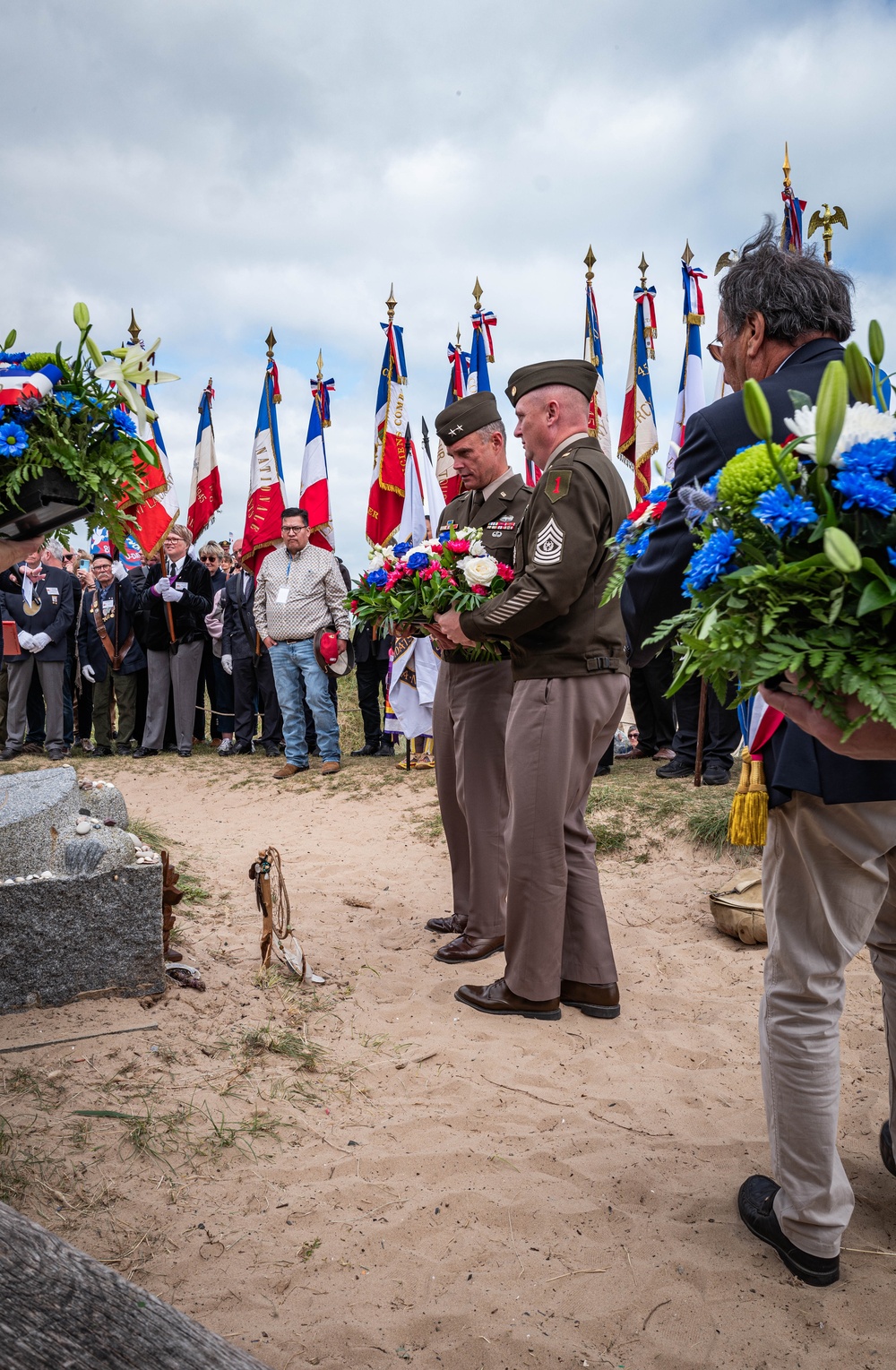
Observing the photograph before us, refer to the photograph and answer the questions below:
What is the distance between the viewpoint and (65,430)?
2549mm

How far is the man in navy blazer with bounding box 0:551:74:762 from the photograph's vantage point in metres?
10.2

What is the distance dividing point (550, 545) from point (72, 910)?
85.6 inches

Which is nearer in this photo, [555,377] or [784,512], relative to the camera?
[784,512]

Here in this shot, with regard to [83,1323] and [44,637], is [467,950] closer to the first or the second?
[83,1323]

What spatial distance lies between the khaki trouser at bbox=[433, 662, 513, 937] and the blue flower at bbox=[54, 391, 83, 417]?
2070 millimetres

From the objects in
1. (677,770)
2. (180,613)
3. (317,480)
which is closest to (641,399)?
(317,480)

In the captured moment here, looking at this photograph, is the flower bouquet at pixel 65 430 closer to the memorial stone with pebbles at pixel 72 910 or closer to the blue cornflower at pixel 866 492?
the memorial stone with pebbles at pixel 72 910

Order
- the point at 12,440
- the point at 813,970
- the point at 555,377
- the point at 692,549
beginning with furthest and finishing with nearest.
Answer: the point at 555,377
the point at 12,440
the point at 692,549
the point at 813,970

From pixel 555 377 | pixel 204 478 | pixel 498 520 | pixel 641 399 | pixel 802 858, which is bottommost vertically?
pixel 802 858

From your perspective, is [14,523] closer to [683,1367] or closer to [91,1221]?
[91,1221]

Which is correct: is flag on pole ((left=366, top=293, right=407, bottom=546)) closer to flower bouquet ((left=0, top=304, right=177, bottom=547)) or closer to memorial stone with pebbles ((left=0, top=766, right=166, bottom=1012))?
memorial stone with pebbles ((left=0, top=766, right=166, bottom=1012))

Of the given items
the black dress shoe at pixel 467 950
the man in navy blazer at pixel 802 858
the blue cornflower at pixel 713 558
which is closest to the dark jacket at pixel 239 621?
the black dress shoe at pixel 467 950

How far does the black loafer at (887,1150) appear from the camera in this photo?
252 cm

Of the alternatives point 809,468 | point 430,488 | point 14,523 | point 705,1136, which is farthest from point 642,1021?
point 430,488
